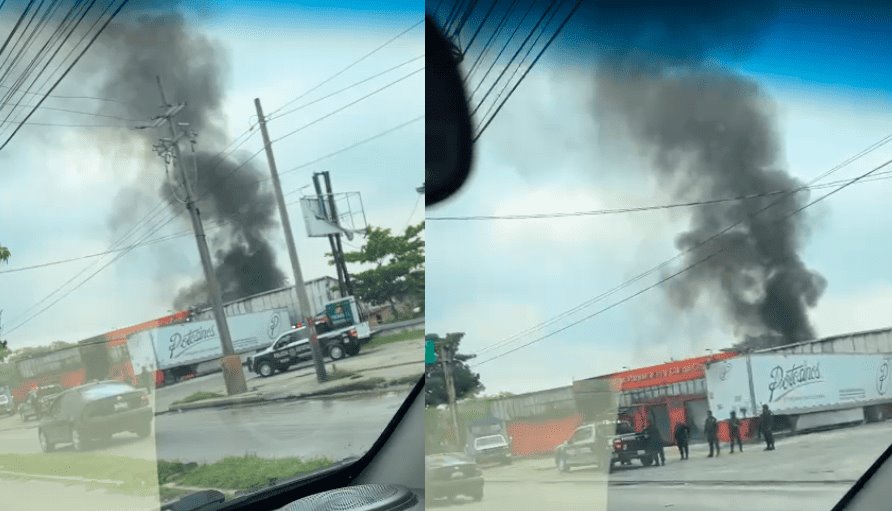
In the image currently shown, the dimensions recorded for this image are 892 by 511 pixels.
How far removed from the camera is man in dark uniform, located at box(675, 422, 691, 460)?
6.36 feet

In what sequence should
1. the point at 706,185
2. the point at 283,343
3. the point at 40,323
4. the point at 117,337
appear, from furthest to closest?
the point at 283,343
the point at 117,337
the point at 40,323
the point at 706,185

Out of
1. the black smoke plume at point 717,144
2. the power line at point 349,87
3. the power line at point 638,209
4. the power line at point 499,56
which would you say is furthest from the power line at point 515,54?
→ the power line at point 349,87

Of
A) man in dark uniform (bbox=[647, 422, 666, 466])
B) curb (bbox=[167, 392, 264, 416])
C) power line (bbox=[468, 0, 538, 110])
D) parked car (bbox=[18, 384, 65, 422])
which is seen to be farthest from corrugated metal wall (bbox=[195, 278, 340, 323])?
man in dark uniform (bbox=[647, 422, 666, 466])

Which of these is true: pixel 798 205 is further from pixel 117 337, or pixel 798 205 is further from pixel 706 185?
pixel 117 337

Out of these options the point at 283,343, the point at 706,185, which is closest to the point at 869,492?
the point at 706,185

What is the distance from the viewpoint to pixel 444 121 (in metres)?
2.26

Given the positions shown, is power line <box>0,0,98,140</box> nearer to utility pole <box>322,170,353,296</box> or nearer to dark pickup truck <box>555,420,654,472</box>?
utility pole <box>322,170,353,296</box>

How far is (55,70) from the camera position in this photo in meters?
1.88

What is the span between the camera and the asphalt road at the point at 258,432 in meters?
2.32

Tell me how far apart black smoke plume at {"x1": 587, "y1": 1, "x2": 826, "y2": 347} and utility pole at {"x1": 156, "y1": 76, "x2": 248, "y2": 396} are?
1.03 metres

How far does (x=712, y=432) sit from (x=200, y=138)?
4.64 ft

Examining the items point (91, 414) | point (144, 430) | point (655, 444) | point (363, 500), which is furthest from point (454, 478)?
point (91, 414)

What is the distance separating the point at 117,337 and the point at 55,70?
65 centimetres

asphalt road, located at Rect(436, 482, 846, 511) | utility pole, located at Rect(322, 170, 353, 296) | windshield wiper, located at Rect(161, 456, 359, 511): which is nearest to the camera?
asphalt road, located at Rect(436, 482, 846, 511)
